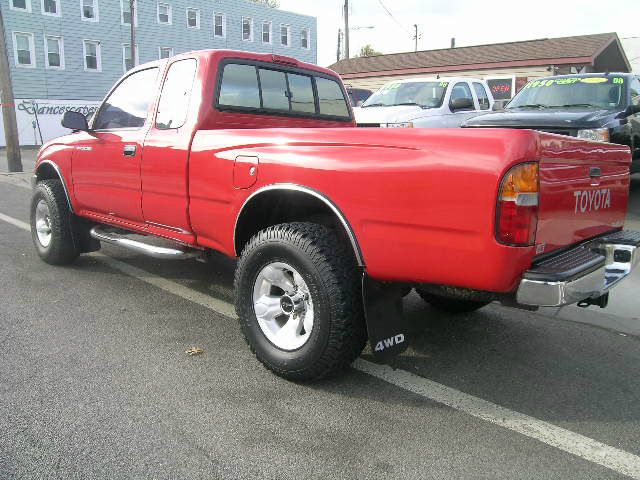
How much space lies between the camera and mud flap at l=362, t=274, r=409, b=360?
295 centimetres

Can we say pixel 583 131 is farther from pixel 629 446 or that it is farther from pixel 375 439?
pixel 375 439

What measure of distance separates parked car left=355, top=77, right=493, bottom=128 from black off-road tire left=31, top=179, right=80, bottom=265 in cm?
542

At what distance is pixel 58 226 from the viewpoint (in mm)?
5414

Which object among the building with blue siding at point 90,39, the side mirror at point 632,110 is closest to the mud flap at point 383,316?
the side mirror at point 632,110

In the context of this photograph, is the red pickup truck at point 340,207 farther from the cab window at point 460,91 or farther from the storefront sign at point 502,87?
the storefront sign at point 502,87

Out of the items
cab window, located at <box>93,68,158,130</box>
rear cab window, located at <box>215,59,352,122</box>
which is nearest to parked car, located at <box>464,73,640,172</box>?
rear cab window, located at <box>215,59,352,122</box>

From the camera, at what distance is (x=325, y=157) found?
2.99 meters

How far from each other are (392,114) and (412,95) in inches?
55.9

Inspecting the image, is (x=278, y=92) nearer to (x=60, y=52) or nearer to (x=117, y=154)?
(x=117, y=154)

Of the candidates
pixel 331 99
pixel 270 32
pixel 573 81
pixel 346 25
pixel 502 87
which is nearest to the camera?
pixel 331 99

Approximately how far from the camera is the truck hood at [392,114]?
9.41 metres

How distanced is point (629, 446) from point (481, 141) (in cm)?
157

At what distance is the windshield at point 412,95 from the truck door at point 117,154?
641 cm

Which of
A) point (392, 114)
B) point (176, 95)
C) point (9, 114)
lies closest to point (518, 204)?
point (176, 95)
